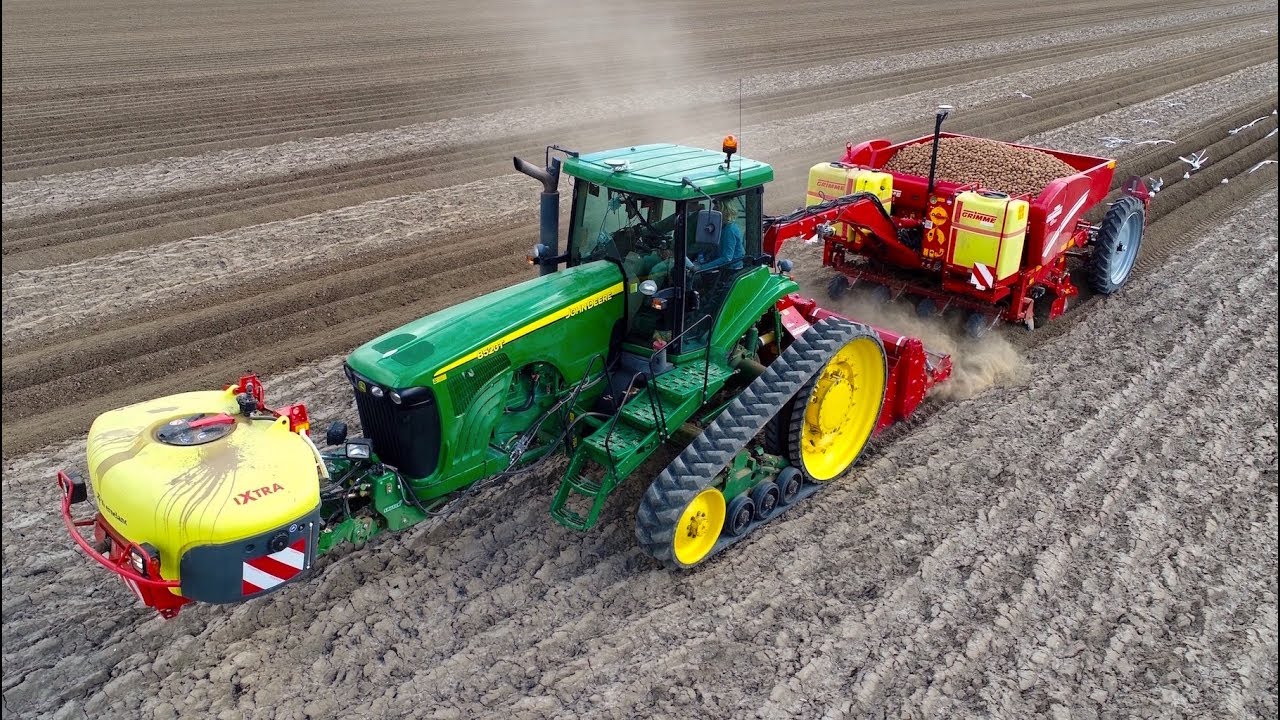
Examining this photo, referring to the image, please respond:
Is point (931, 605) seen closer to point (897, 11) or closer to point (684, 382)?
point (684, 382)

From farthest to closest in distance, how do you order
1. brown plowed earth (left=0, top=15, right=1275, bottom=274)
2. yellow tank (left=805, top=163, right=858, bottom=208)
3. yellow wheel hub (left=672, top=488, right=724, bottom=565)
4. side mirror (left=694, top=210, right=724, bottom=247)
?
1. brown plowed earth (left=0, top=15, right=1275, bottom=274)
2. yellow tank (left=805, top=163, right=858, bottom=208)
3. yellow wheel hub (left=672, top=488, right=724, bottom=565)
4. side mirror (left=694, top=210, right=724, bottom=247)

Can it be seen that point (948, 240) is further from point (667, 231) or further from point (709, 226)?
point (709, 226)

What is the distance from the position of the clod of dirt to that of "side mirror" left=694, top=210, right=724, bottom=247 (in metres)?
4.59

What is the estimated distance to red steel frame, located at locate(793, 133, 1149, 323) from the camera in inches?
328

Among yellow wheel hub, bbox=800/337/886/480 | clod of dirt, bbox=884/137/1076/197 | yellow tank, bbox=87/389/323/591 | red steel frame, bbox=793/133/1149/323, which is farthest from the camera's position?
clod of dirt, bbox=884/137/1076/197

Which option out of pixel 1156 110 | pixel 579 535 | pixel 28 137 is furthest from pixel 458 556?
pixel 1156 110

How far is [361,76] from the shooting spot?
2248 cm

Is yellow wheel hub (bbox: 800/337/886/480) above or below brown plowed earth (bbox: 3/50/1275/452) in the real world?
above

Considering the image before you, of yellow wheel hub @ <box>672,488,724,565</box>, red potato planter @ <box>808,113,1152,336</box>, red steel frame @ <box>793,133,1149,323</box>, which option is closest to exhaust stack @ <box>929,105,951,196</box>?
red potato planter @ <box>808,113,1152,336</box>

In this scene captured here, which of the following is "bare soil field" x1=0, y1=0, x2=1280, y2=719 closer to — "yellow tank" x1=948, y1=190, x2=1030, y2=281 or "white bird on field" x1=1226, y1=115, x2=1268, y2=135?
"white bird on field" x1=1226, y1=115, x2=1268, y2=135

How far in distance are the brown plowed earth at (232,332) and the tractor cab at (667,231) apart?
405cm

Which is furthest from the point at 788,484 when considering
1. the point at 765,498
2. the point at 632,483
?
the point at 632,483

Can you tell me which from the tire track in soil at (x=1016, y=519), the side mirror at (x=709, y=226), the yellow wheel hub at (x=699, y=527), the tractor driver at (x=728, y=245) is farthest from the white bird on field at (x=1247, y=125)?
the yellow wheel hub at (x=699, y=527)

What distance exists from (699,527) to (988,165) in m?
5.73
